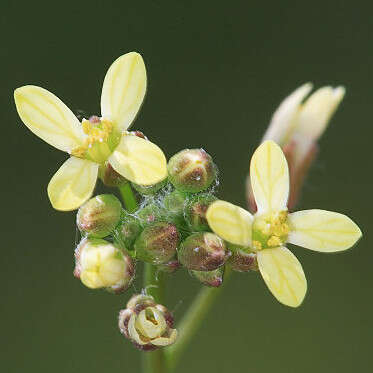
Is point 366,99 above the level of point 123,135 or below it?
below

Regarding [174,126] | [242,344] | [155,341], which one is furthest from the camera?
[174,126]

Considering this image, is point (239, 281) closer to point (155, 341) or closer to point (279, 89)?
point (279, 89)

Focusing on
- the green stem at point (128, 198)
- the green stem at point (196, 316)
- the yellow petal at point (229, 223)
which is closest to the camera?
the yellow petal at point (229, 223)

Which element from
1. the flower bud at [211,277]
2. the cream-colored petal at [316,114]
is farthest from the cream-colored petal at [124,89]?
the cream-colored petal at [316,114]

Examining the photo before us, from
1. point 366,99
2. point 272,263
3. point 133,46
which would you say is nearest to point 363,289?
point 366,99

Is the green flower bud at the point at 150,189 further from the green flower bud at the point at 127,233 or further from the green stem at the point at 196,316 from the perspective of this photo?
the green stem at the point at 196,316

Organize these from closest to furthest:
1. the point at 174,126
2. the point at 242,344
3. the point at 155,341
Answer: the point at 155,341 → the point at 242,344 → the point at 174,126
